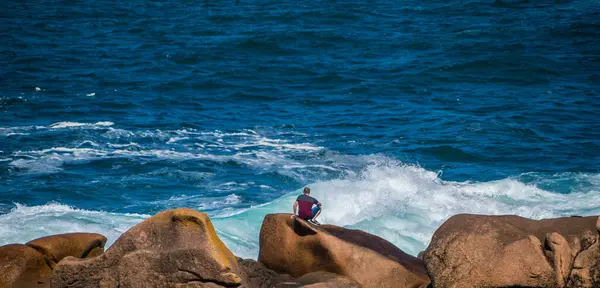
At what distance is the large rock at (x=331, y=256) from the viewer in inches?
560

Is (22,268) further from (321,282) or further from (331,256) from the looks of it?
(331,256)

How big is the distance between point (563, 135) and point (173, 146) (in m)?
13.9

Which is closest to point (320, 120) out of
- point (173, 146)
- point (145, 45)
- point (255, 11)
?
point (173, 146)

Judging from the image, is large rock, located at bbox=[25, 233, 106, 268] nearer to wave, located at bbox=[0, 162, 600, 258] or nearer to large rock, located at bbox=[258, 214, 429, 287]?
large rock, located at bbox=[258, 214, 429, 287]

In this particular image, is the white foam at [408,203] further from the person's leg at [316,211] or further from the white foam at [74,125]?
the white foam at [74,125]

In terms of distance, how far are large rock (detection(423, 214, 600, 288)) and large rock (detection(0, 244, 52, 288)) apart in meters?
6.77

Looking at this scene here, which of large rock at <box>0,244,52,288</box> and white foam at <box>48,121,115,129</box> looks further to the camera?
white foam at <box>48,121,115,129</box>

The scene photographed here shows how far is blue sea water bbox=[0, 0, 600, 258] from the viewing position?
23.6m

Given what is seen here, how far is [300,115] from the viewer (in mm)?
31172

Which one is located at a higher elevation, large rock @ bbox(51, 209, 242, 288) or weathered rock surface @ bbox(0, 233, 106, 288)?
large rock @ bbox(51, 209, 242, 288)

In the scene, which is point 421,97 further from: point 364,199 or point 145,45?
point 145,45

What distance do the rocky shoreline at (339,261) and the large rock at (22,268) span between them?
2 centimetres

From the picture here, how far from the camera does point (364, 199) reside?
24.0m

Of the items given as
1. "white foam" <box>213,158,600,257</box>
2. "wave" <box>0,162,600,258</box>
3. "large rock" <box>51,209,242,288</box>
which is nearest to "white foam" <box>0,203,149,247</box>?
"wave" <box>0,162,600,258</box>
